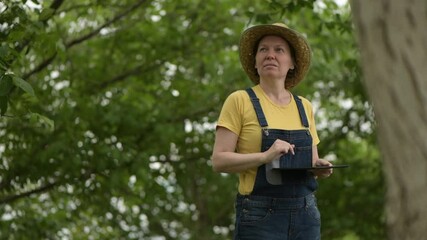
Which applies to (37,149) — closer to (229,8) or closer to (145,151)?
(145,151)

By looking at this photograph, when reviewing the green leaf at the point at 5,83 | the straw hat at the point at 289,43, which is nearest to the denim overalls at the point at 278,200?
the straw hat at the point at 289,43

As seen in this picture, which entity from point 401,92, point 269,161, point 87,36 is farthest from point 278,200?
point 87,36

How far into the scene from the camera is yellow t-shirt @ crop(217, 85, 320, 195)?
425 cm

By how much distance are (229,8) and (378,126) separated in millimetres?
7367

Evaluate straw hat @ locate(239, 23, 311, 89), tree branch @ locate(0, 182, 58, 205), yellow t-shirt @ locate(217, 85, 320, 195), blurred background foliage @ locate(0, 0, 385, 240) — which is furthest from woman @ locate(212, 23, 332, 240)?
tree branch @ locate(0, 182, 58, 205)

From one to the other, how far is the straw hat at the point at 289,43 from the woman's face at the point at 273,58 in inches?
1.2

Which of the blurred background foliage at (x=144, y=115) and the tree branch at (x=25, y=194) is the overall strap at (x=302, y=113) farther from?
the tree branch at (x=25, y=194)

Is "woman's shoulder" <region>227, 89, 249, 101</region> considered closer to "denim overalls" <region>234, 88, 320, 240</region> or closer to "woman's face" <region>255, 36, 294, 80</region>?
"denim overalls" <region>234, 88, 320, 240</region>

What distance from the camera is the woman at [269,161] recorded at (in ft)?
13.8

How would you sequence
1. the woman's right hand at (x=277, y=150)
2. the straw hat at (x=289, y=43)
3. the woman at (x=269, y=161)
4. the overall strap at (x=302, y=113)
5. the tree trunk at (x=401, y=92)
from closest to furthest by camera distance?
the tree trunk at (x=401, y=92)
the woman's right hand at (x=277, y=150)
the woman at (x=269, y=161)
the overall strap at (x=302, y=113)
the straw hat at (x=289, y=43)

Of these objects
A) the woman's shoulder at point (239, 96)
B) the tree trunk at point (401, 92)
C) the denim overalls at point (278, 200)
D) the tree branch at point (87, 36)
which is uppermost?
the tree trunk at point (401, 92)

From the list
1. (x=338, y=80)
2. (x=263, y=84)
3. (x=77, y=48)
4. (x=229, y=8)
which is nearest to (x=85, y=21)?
(x=77, y=48)

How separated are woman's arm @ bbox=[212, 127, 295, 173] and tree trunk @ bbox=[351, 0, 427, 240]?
143 cm

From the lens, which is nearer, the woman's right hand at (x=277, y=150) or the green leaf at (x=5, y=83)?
the woman's right hand at (x=277, y=150)
